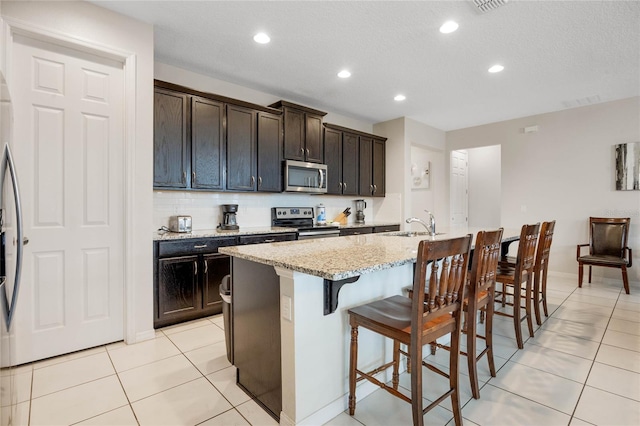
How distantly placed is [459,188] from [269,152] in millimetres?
4758

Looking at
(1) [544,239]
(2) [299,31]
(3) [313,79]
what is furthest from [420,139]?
(2) [299,31]

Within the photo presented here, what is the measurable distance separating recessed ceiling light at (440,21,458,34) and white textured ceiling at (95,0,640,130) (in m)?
0.05

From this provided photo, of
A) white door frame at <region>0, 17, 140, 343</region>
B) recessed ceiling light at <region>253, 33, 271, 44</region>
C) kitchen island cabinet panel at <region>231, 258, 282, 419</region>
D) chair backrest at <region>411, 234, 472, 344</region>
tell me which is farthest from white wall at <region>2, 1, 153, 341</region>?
chair backrest at <region>411, 234, 472, 344</region>

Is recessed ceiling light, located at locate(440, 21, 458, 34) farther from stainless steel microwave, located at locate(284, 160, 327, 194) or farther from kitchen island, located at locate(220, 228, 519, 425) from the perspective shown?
stainless steel microwave, located at locate(284, 160, 327, 194)

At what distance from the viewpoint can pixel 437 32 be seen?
2.80 meters

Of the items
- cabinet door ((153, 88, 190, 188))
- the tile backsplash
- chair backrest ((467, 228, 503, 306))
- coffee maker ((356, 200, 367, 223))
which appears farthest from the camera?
coffee maker ((356, 200, 367, 223))

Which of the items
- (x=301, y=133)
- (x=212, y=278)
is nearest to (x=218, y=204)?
(x=212, y=278)

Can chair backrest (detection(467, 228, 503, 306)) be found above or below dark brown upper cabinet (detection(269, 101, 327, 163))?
below

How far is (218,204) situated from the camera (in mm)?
3848

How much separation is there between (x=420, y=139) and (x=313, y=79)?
9.09 ft

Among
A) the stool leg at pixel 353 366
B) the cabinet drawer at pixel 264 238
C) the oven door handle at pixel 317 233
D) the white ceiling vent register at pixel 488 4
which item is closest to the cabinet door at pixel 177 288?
the cabinet drawer at pixel 264 238

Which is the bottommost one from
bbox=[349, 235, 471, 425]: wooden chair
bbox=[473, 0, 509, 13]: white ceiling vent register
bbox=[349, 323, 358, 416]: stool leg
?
bbox=[349, 323, 358, 416]: stool leg

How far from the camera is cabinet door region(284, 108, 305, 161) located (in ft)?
13.6

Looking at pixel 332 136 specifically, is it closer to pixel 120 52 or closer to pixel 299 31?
pixel 299 31
